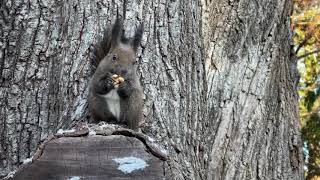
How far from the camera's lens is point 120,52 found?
2193mm

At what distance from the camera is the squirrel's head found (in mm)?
2146

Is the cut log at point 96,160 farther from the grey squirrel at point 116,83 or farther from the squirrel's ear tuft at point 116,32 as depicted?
the squirrel's ear tuft at point 116,32

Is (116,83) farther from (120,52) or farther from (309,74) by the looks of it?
(309,74)

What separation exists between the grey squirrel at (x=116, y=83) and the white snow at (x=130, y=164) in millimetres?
334

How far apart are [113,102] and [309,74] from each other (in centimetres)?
378

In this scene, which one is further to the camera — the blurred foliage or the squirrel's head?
the blurred foliage

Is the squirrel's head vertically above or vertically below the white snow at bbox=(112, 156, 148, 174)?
above

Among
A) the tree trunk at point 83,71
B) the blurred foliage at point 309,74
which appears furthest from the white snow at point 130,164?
the blurred foliage at point 309,74

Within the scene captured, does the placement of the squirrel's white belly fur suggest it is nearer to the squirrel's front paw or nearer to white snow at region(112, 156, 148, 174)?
the squirrel's front paw

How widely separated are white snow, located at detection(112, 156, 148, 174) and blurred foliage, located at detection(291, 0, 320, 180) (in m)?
2.54

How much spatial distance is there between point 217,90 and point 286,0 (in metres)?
0.71

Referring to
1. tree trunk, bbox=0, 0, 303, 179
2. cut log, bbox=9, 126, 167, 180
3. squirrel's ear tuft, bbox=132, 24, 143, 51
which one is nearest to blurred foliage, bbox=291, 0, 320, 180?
tree trunk, bbox=0, 0, 303, 179

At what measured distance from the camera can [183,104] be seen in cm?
219

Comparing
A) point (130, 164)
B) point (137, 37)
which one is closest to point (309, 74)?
point (137, 37)
